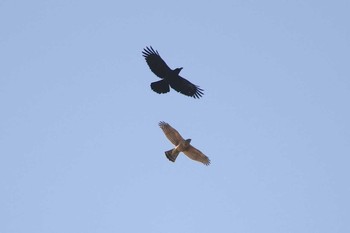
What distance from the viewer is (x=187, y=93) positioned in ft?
57.3

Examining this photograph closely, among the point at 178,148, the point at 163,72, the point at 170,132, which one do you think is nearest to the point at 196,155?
the point at 178,148

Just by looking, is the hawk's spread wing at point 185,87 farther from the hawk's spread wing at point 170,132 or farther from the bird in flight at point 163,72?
the hawk's spread wing at point 170,132

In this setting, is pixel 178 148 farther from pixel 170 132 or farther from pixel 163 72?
pixel 163 72

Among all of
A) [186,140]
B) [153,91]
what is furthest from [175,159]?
[153,91]

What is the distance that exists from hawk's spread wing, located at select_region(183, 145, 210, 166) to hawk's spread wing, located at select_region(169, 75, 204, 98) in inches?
92.7

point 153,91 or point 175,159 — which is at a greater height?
point 153,91

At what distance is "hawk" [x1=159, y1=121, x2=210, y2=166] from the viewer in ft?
51.2

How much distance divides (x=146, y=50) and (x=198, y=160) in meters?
4.21

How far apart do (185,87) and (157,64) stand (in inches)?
49.9

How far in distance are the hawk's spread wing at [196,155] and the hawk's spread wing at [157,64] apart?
2857 mm

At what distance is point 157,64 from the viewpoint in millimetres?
17125

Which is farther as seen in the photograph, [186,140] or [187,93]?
[187,93]

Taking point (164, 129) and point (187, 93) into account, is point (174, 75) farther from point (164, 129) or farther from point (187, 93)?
point (164, 129)

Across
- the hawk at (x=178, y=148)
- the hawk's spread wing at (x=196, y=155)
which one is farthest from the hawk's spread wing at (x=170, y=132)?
the hawk's spread wing at (x=196, y=155)
